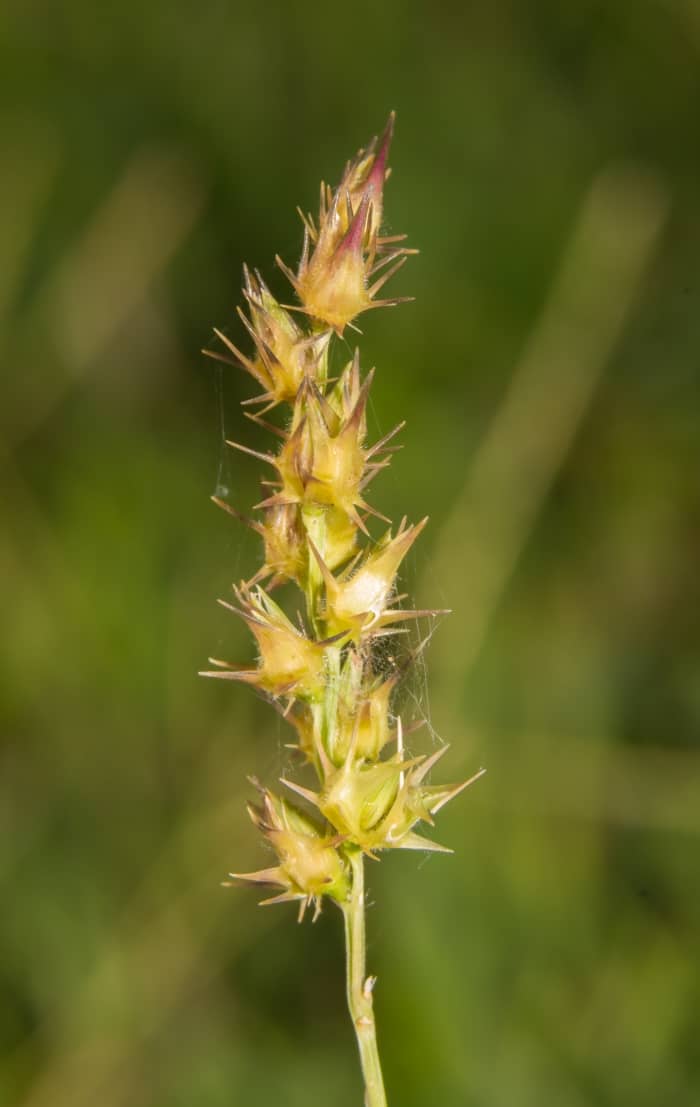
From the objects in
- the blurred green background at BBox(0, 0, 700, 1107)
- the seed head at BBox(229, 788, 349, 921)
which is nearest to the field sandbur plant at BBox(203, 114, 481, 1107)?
the seed head at BBox(229, 788, 349, 921)

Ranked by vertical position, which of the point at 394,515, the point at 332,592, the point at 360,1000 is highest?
the point at 332,592

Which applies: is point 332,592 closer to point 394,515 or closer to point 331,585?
point 331,585

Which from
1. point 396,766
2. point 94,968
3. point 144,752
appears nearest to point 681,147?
point 144,752

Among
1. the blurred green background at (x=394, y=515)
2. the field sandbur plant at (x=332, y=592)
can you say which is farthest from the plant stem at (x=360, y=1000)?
the blurred green background at (x=394, y=515)

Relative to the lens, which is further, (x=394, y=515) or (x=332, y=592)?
(x=394, y=515)

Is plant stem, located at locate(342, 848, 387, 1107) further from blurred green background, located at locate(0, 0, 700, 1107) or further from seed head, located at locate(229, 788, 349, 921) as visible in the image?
blurred green background, located at locate(0, 0, 700, 1107)

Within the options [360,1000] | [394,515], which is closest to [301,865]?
[360,1000]

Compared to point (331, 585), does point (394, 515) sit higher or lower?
lower
